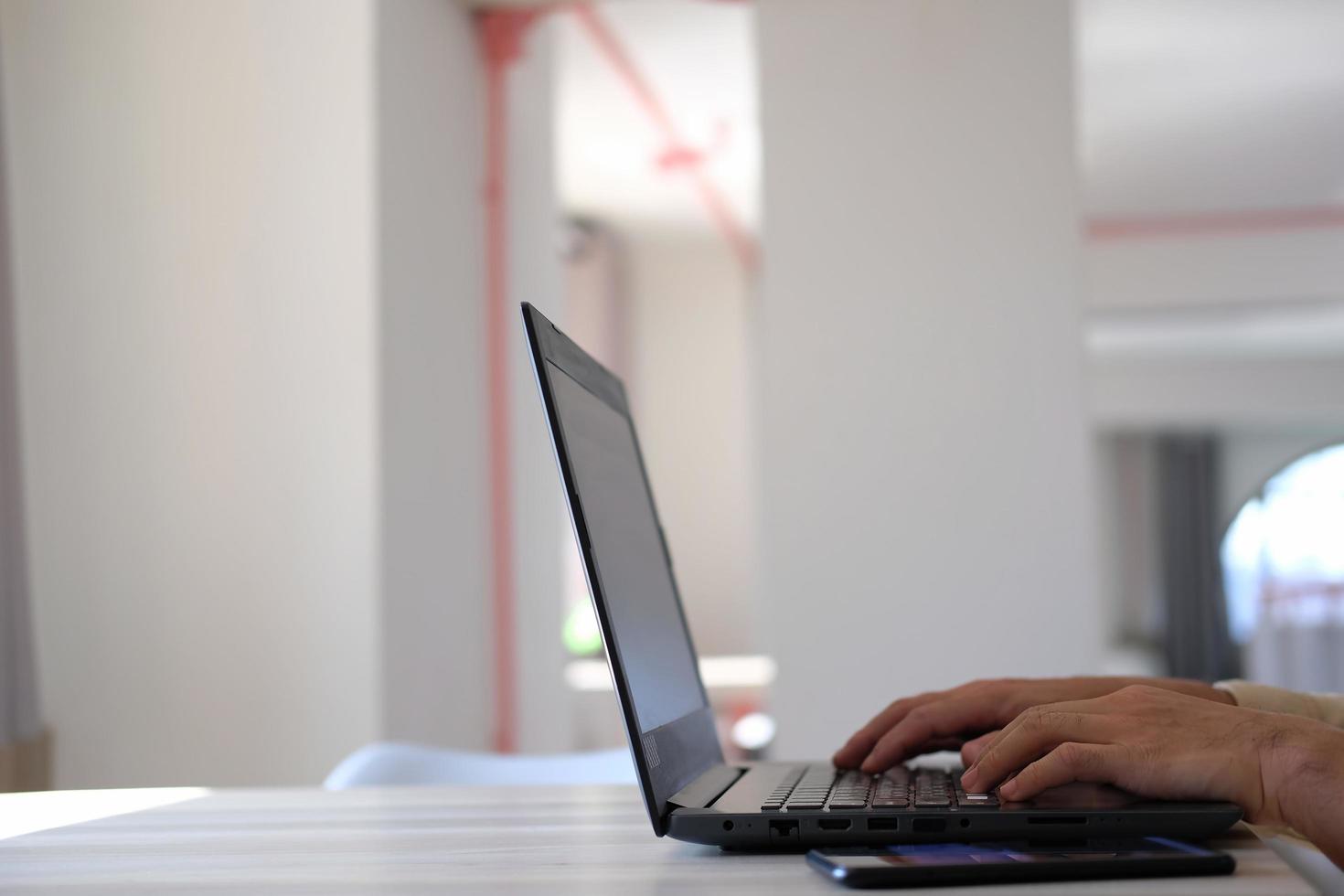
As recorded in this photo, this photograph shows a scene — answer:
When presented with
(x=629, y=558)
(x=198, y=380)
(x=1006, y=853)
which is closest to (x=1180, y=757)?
(x=1006, y=853)

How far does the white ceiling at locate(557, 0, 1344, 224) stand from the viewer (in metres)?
3.66

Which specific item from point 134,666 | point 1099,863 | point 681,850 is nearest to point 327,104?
point 134,666

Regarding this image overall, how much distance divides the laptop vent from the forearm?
34cm

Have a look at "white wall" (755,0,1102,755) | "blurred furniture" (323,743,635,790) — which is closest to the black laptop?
"blurred furniture" (323,743,635,790)

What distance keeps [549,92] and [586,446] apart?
2.98m

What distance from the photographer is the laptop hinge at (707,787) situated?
0.72m

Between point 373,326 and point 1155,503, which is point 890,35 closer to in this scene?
point 373,326

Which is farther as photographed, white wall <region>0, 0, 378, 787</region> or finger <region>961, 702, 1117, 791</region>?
white wall <region>0, 0, 378, 787</region>

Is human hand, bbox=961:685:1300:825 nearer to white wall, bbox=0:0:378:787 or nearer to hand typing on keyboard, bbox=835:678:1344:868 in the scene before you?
hand typing on keyboard, bbox=835:678:1344:868

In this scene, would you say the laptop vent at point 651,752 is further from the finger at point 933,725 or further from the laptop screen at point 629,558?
the finger at point 933,725

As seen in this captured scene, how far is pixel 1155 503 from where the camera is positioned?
1099cm

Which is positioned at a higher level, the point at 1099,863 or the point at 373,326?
the point at 373,326

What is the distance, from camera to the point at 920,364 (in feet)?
9.35

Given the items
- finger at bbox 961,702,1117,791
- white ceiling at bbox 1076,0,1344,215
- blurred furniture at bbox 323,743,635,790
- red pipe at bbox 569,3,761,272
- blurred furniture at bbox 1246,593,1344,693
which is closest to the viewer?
finger at bbox 961,702,1117,791
